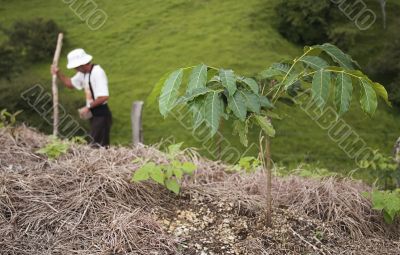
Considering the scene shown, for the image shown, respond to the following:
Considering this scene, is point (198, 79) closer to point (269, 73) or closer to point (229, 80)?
point (229, 80)

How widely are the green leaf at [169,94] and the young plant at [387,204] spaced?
5.42ft

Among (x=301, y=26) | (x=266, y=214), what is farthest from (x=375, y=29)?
(x=266, y=214)

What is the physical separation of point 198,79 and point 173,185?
1021 millimetres

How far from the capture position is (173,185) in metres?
3.24

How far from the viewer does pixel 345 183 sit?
374 centimetres

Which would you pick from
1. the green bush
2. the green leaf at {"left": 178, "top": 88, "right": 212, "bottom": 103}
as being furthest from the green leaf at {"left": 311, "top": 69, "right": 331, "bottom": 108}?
the green bush

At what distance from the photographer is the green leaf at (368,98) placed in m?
2.38

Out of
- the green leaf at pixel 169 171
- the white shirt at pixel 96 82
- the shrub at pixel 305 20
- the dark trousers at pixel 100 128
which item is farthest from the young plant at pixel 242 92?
the shrub at pixel 305 20

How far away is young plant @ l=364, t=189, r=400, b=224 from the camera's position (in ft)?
10.5

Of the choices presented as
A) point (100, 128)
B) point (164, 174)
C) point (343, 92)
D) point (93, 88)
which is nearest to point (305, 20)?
point (100, 128)

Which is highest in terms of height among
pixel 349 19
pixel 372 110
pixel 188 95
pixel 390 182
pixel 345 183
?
pixel 188 95

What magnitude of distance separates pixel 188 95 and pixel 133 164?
1481 mm

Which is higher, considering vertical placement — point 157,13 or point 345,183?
point 345,183

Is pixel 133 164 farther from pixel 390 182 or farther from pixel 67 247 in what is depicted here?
pixel 390 182
